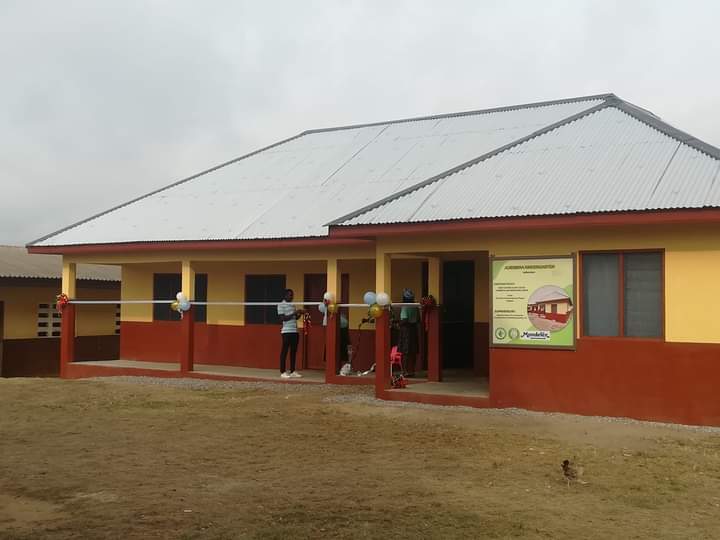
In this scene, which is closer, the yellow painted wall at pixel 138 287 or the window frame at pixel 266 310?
the window frame at pixel 266 310

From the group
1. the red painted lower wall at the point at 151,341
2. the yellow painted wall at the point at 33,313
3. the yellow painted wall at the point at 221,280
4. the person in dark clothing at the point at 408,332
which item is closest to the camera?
the person in dark clothing at the point at 408,332

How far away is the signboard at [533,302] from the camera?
40.9 feet

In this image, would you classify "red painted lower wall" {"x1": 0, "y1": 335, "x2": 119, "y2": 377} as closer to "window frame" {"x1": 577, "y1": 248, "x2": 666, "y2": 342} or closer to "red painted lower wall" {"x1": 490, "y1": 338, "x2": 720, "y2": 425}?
"red painted lower wall" {"x1": 490, "y1": 338, "x2": 720, "y2": 425}

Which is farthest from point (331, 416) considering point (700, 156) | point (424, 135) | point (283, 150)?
point (283, 150)

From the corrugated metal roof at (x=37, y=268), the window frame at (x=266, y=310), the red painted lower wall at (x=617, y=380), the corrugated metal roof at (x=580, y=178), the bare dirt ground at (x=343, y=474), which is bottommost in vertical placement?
the bare dirt ground at (x=343, y=474)

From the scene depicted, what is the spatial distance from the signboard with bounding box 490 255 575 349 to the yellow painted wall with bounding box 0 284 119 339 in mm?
16216

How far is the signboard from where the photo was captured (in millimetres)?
12469

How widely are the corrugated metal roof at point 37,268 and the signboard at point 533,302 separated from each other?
51.6ft

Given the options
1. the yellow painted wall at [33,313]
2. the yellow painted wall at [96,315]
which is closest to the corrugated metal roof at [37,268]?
the yellow painted wall at [33,313]

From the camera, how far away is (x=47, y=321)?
25.6 meters

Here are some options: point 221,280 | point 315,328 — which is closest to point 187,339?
point 221,280

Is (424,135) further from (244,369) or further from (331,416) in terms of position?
(331,416)

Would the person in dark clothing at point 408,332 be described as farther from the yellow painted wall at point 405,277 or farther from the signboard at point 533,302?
the signboard at point 533,302

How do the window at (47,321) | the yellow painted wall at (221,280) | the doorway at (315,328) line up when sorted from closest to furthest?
the doorway at (315,328)
the yellow painted wall at (221,280)
the window at (47,321)
